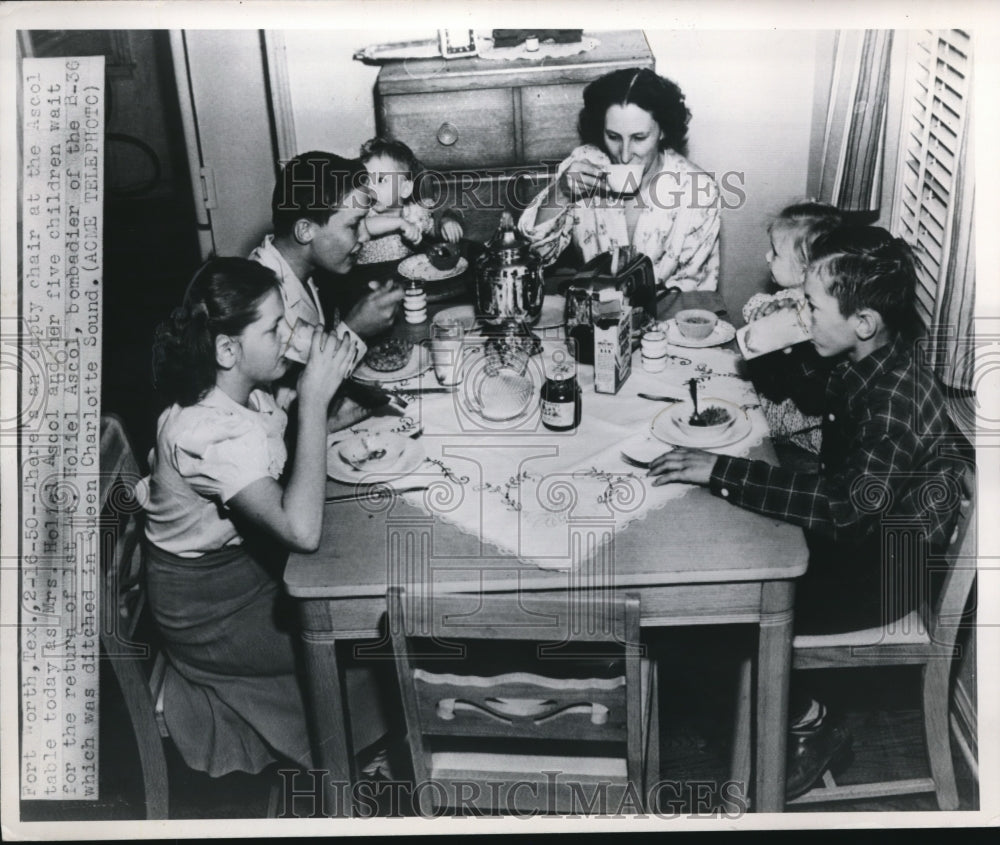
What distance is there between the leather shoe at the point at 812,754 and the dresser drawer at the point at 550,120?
3.41ft

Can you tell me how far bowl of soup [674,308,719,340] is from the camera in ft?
5.65

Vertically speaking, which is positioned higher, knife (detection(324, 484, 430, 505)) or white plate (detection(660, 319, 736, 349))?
white plate (detection(660, 319, 736, 349))

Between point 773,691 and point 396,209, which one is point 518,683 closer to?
point 773,691

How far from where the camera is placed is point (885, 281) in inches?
61.1

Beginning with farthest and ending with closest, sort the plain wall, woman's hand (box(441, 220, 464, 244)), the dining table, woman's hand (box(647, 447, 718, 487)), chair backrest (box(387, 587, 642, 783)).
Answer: woman's hand (box(441, 220, 464, 244)), the plain wall, woman's hand (box(647, 447, 718, 487)), the dining table, chair backrest (box(387, 587, 642, 783))

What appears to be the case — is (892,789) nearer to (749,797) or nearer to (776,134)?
(749,797)

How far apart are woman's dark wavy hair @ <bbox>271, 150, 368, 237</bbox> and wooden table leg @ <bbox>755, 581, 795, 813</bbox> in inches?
35.8

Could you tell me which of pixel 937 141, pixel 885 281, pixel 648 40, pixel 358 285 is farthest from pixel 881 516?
pixel 358 285

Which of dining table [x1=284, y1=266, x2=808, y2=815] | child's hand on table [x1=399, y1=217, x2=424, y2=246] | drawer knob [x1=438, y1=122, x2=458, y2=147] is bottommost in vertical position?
dining table [x1=284, y1=266, x2=808, y2=815]

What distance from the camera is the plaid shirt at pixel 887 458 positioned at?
1.45m

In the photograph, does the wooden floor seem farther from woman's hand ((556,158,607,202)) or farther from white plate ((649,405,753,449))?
woman's hand ((556,158,607,202))

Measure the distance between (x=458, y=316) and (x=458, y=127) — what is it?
12.7 inches

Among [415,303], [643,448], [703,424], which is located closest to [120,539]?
[415,303]

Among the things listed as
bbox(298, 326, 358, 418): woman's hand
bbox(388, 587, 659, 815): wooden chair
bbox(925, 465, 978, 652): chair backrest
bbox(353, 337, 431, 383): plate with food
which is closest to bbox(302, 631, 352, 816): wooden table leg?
bbox(388, 587, 659, 815): wooden chair
